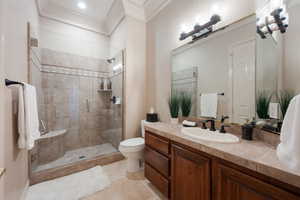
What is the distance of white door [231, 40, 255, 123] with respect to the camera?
1.21m

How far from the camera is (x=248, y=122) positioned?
1173 mm

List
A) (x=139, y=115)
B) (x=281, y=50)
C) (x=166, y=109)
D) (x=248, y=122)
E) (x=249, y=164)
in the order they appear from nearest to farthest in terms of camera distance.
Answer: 1. (x=249, y=164)
2. (x=281, y=50)
3. (x=248, y=122)
4. (x=166, y=109)
5. (x=139, y=115)

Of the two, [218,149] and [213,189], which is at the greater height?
[218,149]

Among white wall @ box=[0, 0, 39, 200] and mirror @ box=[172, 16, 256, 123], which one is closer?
white wall @ box=[0, 0, 39, 200]

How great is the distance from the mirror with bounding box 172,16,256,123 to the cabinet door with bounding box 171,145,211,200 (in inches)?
24.2

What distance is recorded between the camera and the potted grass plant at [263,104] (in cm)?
110

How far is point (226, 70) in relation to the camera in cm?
138

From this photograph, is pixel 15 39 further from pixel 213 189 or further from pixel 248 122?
pixel 248 122

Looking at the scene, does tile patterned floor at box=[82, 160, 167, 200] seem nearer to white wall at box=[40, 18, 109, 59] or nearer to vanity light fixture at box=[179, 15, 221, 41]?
vanity light fixture at box=[179, 15, 221, 41]

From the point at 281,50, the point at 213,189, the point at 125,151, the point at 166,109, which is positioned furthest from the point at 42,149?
the point at 281,50

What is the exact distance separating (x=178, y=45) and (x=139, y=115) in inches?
56.3

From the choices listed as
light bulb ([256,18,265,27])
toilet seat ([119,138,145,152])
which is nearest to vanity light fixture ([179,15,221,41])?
light bulb ([256,18,265,27])

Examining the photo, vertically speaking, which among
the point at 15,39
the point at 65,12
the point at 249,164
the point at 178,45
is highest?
the point at 65,12

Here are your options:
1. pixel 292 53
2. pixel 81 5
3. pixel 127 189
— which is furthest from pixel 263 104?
pixel 81 5
